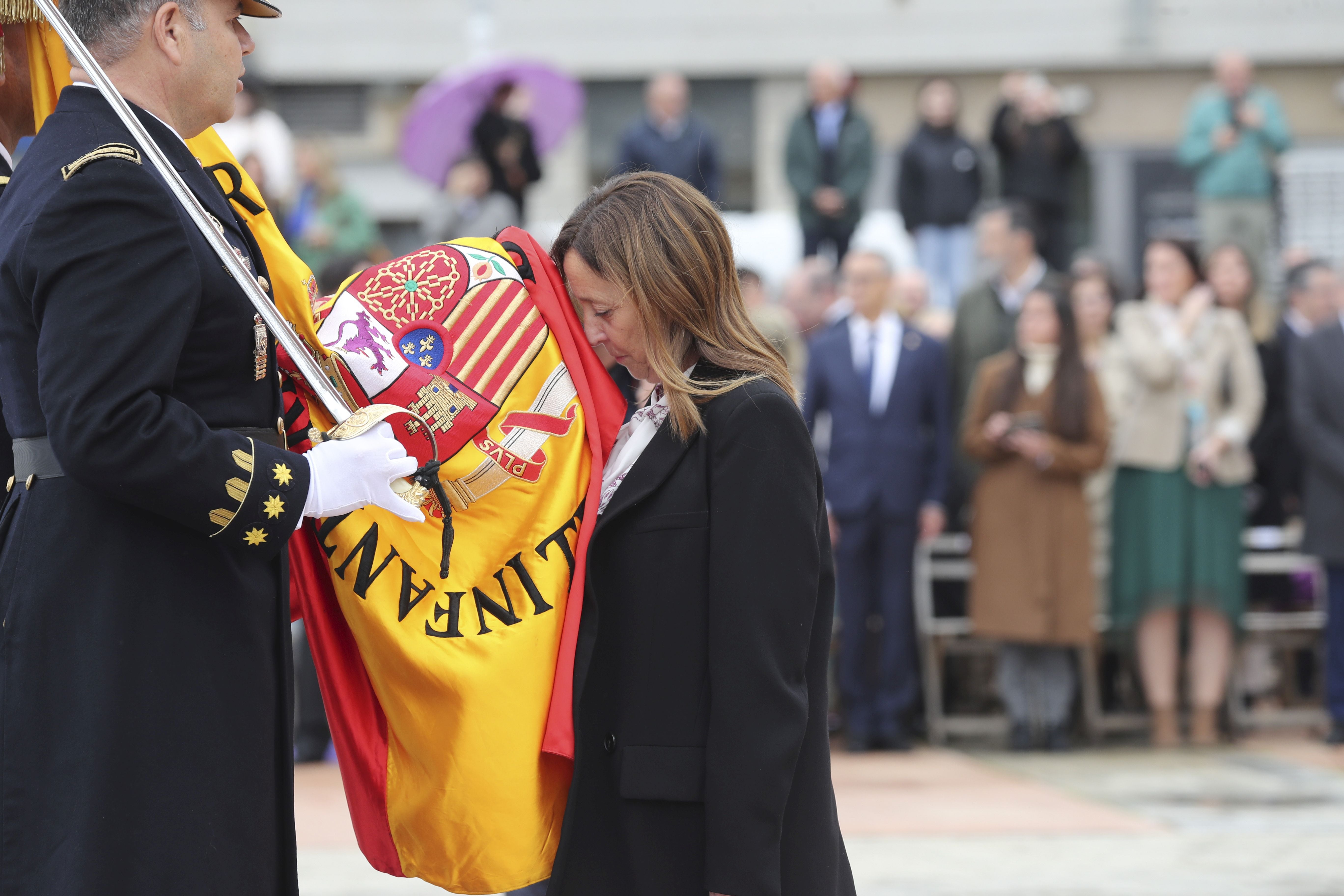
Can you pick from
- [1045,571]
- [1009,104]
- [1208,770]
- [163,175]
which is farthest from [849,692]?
[163,175]

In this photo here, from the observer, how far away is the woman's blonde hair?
2.75 m

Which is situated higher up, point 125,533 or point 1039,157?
point 1039,157

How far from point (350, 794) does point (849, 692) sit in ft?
16.8

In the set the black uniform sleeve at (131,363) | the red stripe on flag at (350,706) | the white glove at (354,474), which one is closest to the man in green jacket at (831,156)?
the red stripe on flag at (350,706)

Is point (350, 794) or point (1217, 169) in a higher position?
point (1217, 169)

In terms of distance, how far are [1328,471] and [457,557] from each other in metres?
6.12

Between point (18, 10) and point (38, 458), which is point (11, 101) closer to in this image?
point (18, 10)

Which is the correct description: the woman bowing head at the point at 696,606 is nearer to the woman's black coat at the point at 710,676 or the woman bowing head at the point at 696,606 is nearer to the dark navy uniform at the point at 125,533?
the woman's black coat at the point at 710,676

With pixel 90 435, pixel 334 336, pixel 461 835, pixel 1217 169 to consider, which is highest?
pixel 1217 169

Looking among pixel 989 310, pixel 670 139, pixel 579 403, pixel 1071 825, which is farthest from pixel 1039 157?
pixel 579 403

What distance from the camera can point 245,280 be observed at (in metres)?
2.60

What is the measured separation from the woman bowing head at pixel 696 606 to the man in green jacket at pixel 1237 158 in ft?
29.8

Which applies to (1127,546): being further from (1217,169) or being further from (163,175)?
(163,175)

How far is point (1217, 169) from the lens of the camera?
36.9 ft
